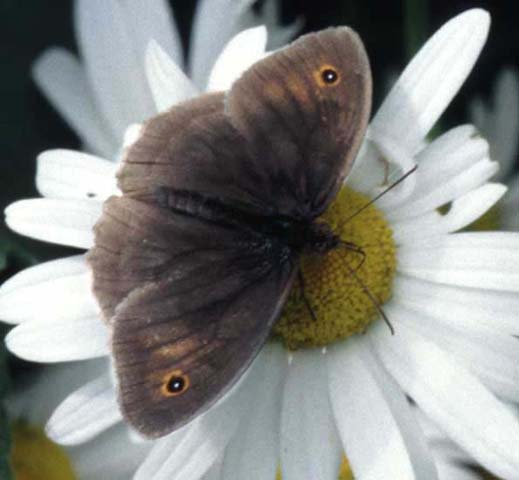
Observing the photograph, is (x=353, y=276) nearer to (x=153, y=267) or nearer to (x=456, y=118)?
(x=153, y=267)

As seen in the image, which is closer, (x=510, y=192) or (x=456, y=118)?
(x=510, y=192)

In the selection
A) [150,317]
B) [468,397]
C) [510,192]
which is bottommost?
[468,397]

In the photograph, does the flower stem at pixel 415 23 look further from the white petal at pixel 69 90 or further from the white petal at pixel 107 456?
the white petal at pixel 107 456

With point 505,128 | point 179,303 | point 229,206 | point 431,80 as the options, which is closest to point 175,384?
point 179,303

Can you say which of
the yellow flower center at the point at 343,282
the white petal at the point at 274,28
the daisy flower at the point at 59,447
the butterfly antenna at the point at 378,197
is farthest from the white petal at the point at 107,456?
the white petal at the point at 274,28

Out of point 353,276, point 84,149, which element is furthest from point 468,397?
point 84,149

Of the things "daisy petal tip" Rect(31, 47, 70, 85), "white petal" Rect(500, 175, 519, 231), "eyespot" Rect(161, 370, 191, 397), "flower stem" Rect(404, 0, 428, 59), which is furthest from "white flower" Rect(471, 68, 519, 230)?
"eyespot" Rect(161, 370, 191, 397)

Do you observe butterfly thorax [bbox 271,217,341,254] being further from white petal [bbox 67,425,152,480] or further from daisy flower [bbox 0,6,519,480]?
A: white petal [bbox 67,425,152,480]
